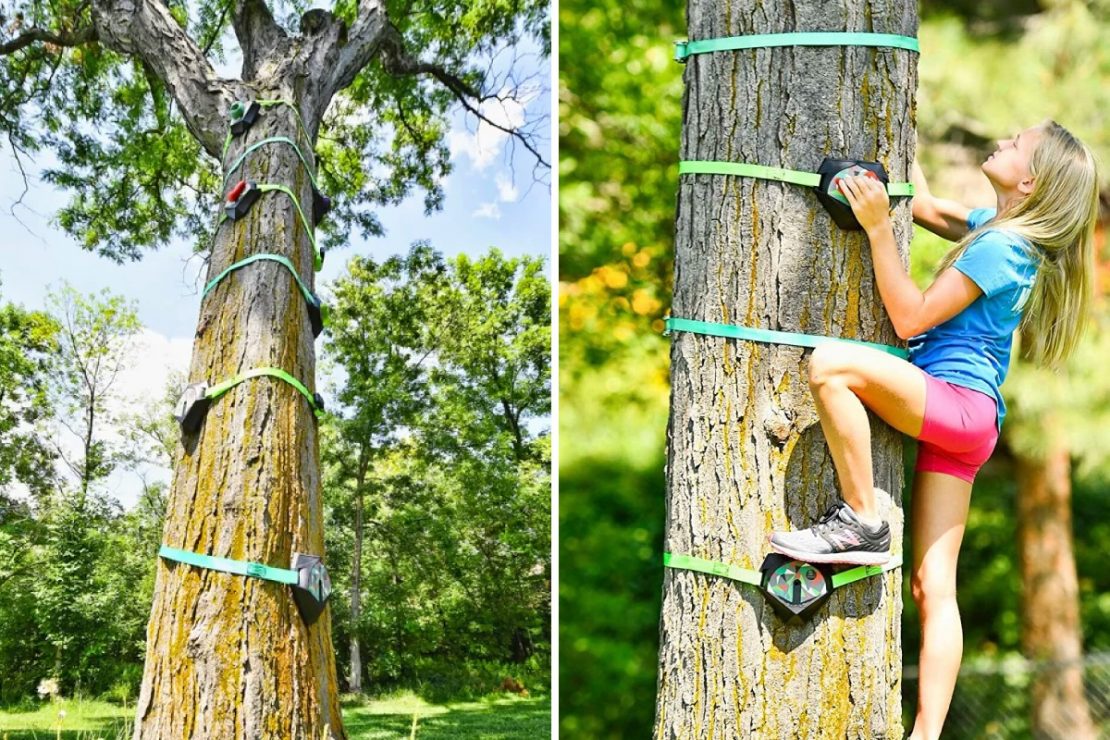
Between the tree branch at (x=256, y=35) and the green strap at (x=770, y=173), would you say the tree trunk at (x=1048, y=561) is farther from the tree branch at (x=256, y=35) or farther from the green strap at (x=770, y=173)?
the tree branch at (x=256, y=35)

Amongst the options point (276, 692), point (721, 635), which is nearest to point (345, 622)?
point (276, 692)

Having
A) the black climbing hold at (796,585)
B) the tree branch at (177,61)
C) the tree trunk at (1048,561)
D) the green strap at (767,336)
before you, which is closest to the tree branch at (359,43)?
the tree branch at (177,61)

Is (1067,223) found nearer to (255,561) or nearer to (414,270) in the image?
(255,561)

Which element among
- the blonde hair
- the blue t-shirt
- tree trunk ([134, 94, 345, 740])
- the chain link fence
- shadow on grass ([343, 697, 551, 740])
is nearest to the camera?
the blue t-shirt

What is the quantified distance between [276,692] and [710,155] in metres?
2.15

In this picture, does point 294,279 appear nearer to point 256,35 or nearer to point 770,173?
point 256,35

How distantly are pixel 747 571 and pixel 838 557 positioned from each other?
0.52 feet

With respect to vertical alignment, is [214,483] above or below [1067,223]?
below

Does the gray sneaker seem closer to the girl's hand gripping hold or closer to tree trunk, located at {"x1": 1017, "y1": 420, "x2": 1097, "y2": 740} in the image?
the girl's hand gripping hold

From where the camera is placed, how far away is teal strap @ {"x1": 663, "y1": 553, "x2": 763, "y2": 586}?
1778 millimetres

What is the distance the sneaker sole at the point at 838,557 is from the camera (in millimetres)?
1705

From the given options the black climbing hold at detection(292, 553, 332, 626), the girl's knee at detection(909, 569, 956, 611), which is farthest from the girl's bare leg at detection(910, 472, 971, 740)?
the black climbing hold at detection(292, 553, 332, 626)

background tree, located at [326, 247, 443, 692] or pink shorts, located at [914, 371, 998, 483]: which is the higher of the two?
background tree, located at [326, 247, 443, 692]

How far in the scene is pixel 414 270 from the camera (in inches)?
332
